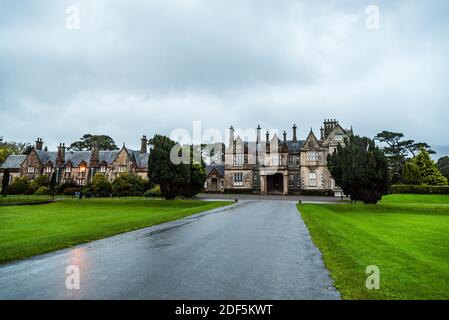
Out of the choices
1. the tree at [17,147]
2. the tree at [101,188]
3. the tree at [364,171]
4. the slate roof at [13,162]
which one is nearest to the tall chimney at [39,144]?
the slate roof at [13,162]

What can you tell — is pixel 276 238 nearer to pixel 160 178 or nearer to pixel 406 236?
pixel 406 236

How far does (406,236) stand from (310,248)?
6.56 metres

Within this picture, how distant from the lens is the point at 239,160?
61.3m

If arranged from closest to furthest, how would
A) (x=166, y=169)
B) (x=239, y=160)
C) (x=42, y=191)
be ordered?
1. (x=166, y=169)
2. (x=42, y=191)
3. (x=239, y=160)

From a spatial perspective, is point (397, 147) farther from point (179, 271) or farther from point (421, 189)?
point (179, 271)

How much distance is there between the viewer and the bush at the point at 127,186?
52.0 m

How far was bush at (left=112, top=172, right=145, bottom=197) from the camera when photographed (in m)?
52.0

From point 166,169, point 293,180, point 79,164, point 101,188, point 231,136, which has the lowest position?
point 101,188

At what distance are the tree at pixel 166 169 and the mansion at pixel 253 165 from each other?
23720 mm

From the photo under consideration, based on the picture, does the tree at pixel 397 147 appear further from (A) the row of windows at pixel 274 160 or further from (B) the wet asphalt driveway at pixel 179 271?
(B) the wet asphalt driveway at pixel 179 271

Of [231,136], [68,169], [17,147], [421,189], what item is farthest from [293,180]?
[17,147]

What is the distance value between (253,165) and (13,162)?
63.6m
